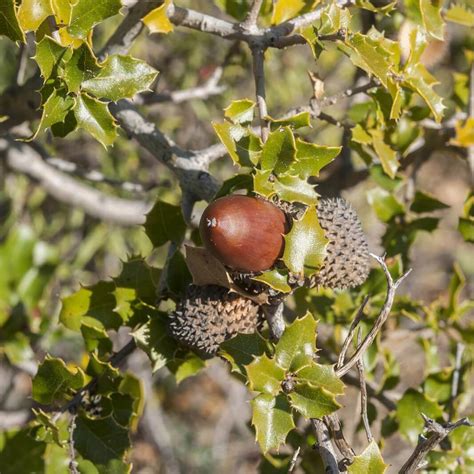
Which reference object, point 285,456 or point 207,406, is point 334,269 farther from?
point 207,406

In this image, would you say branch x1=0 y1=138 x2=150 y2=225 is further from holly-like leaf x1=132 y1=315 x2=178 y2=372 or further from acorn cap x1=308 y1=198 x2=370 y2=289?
acorn cap x1=308 y1=198 x2=370 y2=289

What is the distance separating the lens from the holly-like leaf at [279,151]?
49.6 inches

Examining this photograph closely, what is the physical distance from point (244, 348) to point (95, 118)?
0.48 meters

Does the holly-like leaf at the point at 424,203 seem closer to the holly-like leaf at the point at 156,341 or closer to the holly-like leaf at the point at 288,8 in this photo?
the holly-like leaf at the point at 288,8

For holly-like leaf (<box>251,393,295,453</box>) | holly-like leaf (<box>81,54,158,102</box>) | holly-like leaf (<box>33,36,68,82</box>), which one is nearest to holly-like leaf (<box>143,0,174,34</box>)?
holly-like leaf (<box>81,54,158,102</box>)

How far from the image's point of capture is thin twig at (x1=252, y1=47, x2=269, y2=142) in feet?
4.43

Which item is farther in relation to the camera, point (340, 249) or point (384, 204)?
point (384, 204)

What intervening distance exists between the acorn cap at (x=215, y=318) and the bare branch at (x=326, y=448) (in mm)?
207

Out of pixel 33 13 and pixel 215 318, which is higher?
pixel 33 13

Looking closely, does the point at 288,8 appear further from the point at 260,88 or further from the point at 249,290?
the point at 249,290

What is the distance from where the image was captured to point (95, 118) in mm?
1321

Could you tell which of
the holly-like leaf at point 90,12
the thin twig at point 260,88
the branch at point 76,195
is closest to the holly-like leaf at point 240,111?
the thin twig at point 260,88

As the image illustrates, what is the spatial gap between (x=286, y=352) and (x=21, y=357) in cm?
116

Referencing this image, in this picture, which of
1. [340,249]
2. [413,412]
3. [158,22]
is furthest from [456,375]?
[158,22]
